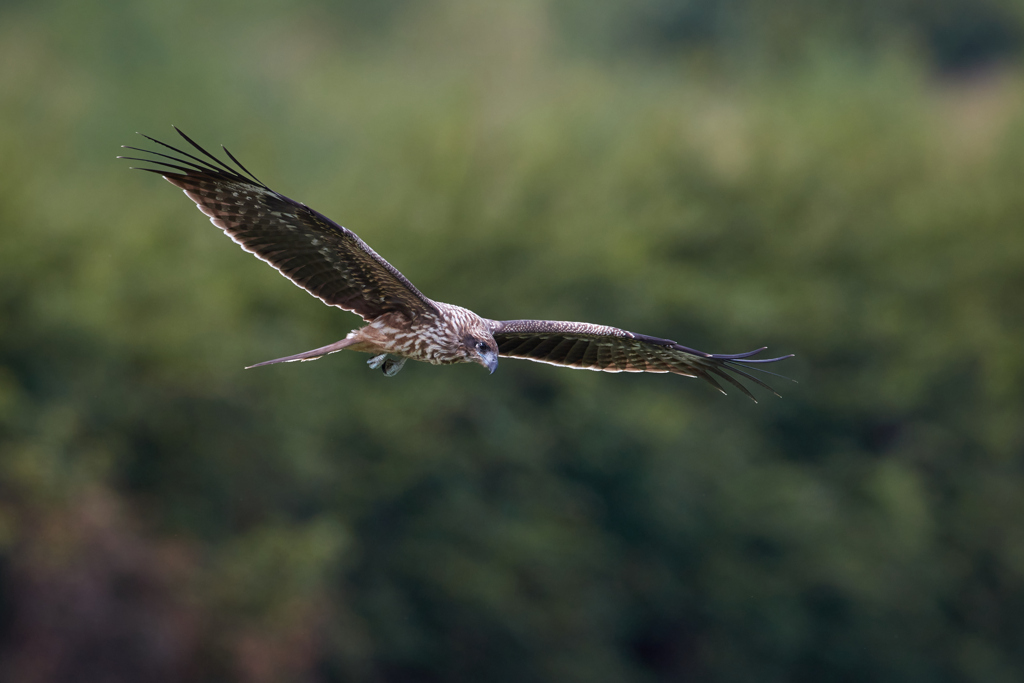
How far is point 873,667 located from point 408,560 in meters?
9.65

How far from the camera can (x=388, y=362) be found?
7504 mm

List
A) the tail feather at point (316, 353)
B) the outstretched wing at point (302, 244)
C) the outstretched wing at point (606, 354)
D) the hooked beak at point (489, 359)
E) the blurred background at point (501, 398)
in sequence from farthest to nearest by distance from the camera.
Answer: the blurred background at point (501, 398), the outstretched wing at point (606, 354), the hooked beak at point (489, 359), the outstretched wing at point (302, 244), the tail feather at point (316, 353)

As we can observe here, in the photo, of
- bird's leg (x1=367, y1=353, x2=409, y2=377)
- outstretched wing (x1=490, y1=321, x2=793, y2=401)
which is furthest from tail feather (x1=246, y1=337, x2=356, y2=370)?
outstretched wing (x1=490, y1=321, x2=793, y2=401)

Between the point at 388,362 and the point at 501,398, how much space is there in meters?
14.4

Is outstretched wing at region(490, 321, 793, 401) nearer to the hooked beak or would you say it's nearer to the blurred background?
the hooked beak

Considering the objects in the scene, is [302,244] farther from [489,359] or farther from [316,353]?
[489,359]

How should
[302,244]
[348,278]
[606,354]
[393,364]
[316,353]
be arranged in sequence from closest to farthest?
[316,353]
[302,244]
[348,278]
[393,364]
[606,354]

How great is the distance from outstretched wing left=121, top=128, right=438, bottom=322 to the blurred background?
497 inches

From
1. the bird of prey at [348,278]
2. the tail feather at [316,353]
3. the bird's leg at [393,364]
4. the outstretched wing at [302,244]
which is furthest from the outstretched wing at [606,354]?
the tail feather at [316,353]

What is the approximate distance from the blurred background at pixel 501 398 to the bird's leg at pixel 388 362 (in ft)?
40.8

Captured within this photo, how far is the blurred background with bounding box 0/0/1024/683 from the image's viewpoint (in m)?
19.8

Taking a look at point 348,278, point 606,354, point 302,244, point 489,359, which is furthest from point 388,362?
point 606,354

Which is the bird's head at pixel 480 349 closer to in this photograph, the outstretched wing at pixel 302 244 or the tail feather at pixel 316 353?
the outstretched wing at pixel 302 244

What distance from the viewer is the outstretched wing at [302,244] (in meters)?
6.84
